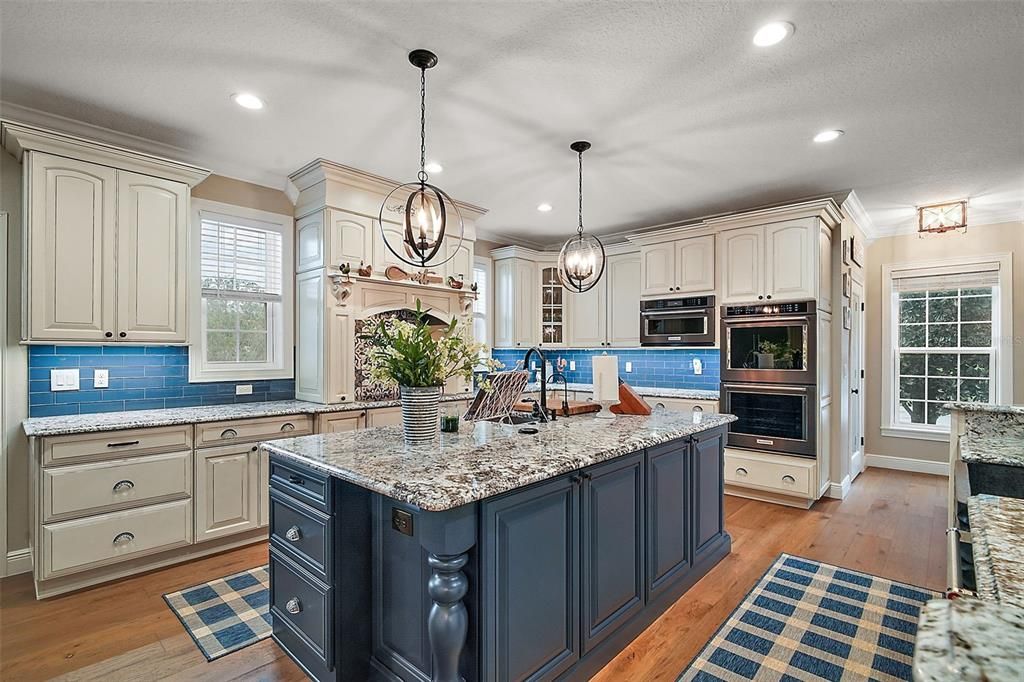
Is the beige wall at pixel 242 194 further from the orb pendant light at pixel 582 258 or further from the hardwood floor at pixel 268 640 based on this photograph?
the hardwood floor at pixel 268 640

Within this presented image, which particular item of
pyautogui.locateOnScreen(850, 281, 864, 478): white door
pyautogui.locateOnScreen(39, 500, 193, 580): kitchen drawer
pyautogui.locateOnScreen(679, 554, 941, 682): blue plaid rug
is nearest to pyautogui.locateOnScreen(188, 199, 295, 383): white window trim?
pyautogui.locateOnScreen(39, 500, 193, 580): kitchen drawer

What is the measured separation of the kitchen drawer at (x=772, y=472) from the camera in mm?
4176

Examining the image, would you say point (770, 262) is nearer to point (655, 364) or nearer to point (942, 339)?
point (655, 364)

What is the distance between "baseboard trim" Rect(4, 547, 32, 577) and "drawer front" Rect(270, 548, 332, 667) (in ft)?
6.64

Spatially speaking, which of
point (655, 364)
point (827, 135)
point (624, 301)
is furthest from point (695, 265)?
point (827, 135)

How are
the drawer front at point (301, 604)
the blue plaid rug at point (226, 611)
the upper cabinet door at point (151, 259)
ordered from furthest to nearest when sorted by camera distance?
the upper cabinet door at point (151, 259) → the blue plaid rug at point (226, 611) → the drawer front at point (301, 604)

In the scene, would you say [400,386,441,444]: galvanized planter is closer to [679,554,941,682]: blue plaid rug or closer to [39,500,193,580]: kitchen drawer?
[679,554,941,682]: blue plaid rug

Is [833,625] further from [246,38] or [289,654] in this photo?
[246,38]

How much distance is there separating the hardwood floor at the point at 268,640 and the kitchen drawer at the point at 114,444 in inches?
29.8

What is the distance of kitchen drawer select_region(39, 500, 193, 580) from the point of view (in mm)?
2729

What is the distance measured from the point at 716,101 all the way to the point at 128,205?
3599 millimetres

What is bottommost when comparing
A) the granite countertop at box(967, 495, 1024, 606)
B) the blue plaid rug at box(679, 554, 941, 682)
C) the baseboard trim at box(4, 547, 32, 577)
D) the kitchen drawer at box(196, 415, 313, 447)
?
the blue plaid rug at box(679, 554, 941, 682)

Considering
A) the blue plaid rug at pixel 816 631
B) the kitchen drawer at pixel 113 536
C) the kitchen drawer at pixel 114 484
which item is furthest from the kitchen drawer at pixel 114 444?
the blue plaid rug at pixel 816 631

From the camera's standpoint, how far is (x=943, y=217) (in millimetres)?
Result: 4488
